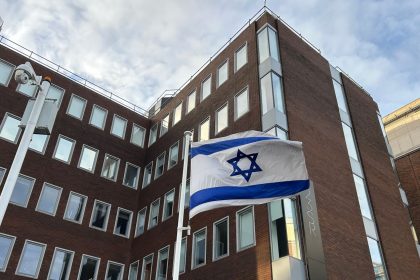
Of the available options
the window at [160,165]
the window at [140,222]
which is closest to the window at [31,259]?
the window at [140,222]

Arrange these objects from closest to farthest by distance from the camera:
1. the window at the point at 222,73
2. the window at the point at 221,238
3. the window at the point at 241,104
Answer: the window at the point at 221,238 < the window at the point at 241,104 < the window at the point at 222,73

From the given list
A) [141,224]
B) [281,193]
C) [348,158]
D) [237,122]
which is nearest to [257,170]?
[281,193]

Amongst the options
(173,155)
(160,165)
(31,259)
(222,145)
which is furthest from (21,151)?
(160,165)

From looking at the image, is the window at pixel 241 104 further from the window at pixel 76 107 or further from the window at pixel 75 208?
the window at pixel 76 107

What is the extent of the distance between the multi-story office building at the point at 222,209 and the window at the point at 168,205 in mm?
149

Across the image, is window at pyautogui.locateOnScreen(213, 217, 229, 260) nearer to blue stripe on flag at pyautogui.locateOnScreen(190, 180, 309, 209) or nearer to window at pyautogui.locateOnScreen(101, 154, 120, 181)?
blue stripe on flag at pyautogui.locateOnScreen(190, 180, 309, 209)

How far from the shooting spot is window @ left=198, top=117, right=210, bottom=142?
92.0 feet

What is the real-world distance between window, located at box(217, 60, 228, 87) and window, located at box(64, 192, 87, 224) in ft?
39.2

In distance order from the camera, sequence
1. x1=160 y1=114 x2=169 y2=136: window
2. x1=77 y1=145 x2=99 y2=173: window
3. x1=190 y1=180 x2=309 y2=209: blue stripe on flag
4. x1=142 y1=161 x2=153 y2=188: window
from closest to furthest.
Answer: x1=190 y1=180 x2=309 y2=209: blue stripe on flag
x1=77 y1=145 x2=99 y2=173: window
x1=142 y1=161 x2=153 y2=188: window
x1=160 y1=114 x2=169 y2=136: window

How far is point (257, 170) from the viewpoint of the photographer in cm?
1257

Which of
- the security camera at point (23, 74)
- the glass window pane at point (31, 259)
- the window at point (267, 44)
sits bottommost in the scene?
the security camera at point (23, 74)

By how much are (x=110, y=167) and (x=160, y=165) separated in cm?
371

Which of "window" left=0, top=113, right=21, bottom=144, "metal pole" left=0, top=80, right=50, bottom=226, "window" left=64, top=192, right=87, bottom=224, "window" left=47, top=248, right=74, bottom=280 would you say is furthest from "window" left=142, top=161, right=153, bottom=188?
"metal pole" left=0, top=80, right=50, bottom=226

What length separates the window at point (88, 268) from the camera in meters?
27.1
